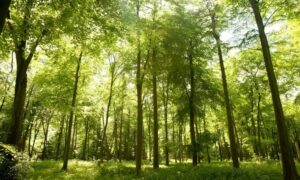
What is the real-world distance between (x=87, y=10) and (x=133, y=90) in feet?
66.9

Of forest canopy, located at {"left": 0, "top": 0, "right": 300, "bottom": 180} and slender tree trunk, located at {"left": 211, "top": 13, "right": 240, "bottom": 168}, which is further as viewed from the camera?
slender tree trunk, located at {"left": 211, "top": 13, "right": 240, "bottom": 168}

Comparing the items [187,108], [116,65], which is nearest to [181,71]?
[187,108]

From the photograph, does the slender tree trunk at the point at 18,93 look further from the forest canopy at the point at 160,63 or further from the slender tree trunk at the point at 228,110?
the slender tree trunk at the point at 228,110

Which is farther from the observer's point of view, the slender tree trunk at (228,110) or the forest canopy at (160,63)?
the slender tree trunk at (228,110)

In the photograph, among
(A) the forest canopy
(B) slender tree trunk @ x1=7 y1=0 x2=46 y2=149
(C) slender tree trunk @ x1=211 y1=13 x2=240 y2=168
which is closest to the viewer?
(A) the forest canopy

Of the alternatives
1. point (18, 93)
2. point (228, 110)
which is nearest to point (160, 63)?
point (228, 110)

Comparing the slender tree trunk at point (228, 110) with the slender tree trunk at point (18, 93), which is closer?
the slender tree trunk at point (18, 93)

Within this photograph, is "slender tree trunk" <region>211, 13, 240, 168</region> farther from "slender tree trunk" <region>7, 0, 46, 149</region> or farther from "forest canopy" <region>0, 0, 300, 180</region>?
"slender tree trunk" <region>7, 0, 46, 149</region>

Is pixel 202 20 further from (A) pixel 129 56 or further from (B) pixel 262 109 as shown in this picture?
(B) pixel 262 109

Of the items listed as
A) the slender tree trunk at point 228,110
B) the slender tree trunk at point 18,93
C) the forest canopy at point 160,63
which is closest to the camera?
the forest canopy at point 160,63

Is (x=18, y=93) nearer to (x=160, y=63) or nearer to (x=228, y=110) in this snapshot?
(x=160, y=63)

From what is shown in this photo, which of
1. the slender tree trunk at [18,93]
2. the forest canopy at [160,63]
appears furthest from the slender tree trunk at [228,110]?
the slender tree trunk at [18,93]

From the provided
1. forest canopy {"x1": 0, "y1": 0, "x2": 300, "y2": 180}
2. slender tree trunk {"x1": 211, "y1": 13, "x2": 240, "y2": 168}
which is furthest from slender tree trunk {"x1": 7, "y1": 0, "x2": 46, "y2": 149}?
slender tree trunk {"x1": 211, "y1": 13, "x2": 240, "y2": 168}

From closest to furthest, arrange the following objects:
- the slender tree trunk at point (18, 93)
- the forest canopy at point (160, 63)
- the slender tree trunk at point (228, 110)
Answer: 1. the forest canopy at point (160, 63)
2. the slender tree trunk at point (18, 93)
3. the slender tree trunk at point (228, 110)
